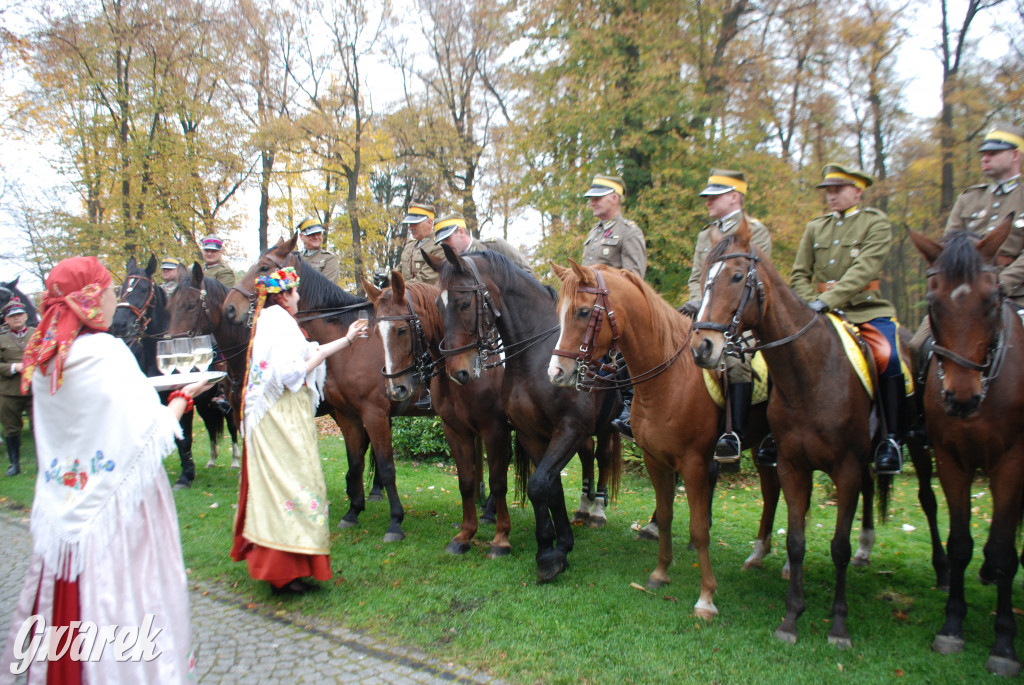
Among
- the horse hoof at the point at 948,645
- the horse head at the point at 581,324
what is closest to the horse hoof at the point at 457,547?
the horse head at the point at 581,324

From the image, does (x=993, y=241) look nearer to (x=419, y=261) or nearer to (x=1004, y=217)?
(x=1004, y=217)

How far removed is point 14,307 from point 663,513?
451 inches

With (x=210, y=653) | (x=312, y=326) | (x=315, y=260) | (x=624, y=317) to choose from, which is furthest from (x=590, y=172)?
(x=210, y=653)

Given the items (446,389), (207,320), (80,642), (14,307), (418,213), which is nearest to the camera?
(80,642)

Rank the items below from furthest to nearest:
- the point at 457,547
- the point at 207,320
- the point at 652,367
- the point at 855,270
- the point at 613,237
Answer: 1. the point at 207,320
2. the point at 613,237
3. the point at 457,547
4. the point at 652,367
5. the point at 855,270

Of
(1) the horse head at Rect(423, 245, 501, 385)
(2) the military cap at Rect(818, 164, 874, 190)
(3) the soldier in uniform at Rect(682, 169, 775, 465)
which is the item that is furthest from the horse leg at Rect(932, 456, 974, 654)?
(1) the horse head at Rect(423, 245, 501, 385)

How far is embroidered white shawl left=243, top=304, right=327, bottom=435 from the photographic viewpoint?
466cm

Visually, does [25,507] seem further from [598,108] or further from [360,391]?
[598,108]

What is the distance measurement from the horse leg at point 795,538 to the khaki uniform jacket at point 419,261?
452 centimetres

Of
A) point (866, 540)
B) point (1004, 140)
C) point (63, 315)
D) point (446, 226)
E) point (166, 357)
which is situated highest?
point (1004, 140)

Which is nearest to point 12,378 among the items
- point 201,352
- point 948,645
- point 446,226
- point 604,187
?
point 446,226

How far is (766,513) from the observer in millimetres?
5621

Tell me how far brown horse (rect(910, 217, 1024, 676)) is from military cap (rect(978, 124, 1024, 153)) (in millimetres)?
849

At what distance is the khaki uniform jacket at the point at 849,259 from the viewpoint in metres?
4.46
